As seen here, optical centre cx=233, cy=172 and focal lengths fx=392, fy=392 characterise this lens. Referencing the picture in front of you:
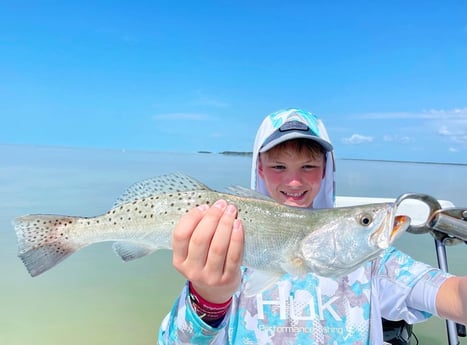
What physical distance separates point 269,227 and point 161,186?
0.67 metres

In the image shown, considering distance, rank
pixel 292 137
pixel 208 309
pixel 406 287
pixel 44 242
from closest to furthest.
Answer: pixel 208 309, pixel 44 242, pixel 406 287, pixel 292 137

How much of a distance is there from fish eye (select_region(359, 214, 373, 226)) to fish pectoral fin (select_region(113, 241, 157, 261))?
1155mm

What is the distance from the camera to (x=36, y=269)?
2301 mm

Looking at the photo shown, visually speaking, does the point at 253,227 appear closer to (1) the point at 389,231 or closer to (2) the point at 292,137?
(1) the point at 389,231

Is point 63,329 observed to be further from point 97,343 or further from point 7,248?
point 7,248

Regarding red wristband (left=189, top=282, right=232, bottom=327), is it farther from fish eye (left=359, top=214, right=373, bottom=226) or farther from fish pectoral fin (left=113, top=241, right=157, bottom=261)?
fish eye (left=359, top=214, right=373, bottom=226)

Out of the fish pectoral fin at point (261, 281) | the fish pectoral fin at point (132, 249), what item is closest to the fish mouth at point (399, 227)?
the fish pectoral fin at point (261, 281)

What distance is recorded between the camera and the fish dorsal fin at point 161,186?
7.22ft

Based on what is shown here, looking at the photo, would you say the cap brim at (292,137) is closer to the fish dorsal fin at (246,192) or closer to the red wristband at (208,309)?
the fish dorsal fin at (246,192)

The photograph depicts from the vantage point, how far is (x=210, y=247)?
192 centimetres

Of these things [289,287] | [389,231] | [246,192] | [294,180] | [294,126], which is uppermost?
[294,126]

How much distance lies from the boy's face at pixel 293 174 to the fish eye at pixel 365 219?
95 cm

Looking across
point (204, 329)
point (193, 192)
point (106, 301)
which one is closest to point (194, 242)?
point (193, 192)

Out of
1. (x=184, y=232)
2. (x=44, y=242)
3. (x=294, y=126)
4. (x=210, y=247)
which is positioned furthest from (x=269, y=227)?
(x=44, y=242)
